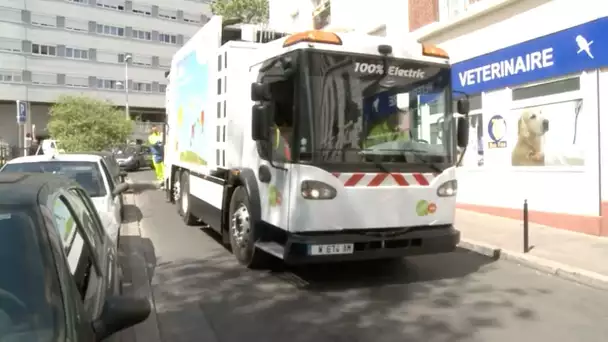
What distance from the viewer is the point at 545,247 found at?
28.4ft

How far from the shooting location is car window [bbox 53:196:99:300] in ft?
8.50

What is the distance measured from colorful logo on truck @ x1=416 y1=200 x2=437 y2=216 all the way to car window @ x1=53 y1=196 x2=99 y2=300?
13.6ft

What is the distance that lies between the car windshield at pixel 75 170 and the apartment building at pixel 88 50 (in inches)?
1981

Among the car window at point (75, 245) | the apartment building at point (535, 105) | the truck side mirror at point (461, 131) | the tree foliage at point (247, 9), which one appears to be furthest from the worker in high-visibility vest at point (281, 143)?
the tree foliage at point (247, 9)

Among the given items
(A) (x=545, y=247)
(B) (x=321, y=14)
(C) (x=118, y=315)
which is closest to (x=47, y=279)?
(C) (x=118, y=315)

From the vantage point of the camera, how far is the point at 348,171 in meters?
6.09

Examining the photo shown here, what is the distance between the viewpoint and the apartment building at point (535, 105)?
9750 millimetres

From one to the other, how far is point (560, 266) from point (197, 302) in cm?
471

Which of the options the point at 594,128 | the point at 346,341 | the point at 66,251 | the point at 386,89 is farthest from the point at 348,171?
the point at 594,128

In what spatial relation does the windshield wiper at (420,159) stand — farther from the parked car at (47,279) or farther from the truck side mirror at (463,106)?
the parked car at (47,279)

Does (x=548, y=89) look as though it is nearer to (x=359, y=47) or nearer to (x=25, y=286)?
(x=359, y=47)

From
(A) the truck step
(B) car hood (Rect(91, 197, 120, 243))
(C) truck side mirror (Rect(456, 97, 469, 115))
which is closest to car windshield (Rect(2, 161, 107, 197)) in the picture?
(B) car hood (Rect(91, 197, 120, 243))

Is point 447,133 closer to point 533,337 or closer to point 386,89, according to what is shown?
point 386,89

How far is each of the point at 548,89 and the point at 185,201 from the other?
7481 millimetres
